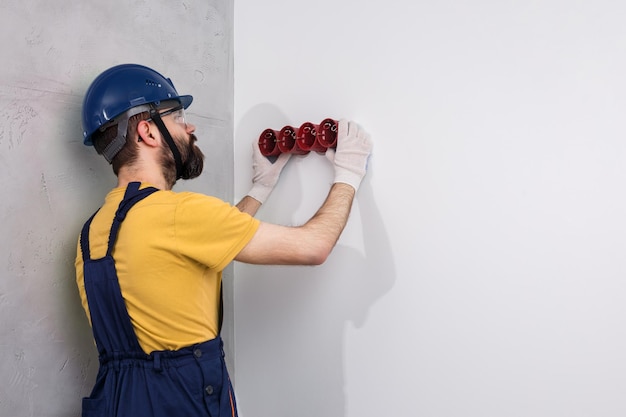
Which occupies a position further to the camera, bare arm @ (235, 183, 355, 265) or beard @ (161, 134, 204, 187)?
beard @ (161, 134, 204, 187)

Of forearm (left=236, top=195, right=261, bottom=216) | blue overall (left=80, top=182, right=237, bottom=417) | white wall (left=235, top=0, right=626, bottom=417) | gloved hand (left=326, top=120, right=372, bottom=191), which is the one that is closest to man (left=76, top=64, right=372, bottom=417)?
blue overall (left=80, top=182, right=237, bottom=417)

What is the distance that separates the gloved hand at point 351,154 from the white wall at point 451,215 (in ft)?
0.17

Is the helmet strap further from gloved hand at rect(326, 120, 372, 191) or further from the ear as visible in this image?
gloved hand at rect(326, 120, 372, 191)

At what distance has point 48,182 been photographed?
1.42 m

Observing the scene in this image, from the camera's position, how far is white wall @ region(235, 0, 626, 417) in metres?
1.31

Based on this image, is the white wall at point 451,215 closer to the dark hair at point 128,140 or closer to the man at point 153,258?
the man at point 153,258

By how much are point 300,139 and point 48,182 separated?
698mm

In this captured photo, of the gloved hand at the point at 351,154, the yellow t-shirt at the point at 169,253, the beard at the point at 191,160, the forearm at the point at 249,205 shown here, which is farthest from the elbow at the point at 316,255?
the forearm at the point at 249,205

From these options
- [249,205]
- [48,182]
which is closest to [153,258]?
[48,182]

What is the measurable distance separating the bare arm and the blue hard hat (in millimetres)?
431

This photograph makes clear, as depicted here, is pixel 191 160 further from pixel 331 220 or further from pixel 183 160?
pixel 331 220

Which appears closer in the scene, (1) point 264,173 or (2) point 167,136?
(2) point 167,136

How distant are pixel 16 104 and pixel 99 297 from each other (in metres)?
0.49

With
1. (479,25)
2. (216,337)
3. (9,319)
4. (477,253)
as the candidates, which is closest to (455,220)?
(477,253)
